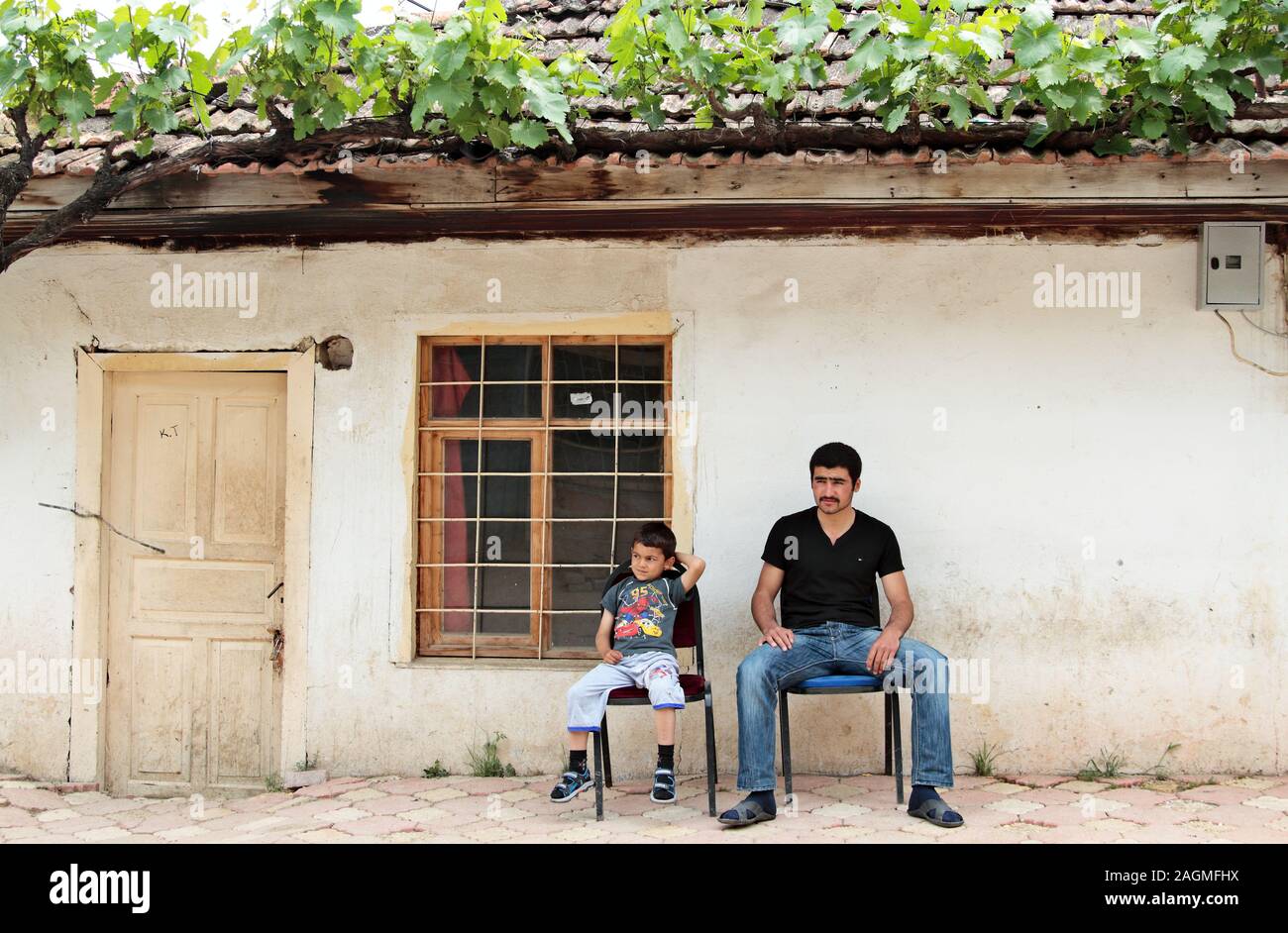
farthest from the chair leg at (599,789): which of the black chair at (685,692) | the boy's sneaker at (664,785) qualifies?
the boy's sneaker at (664,785)

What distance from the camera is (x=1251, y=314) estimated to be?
5.99m

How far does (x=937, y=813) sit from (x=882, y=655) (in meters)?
0.69

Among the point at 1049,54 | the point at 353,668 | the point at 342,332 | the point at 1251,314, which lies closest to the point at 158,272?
the point at 342,332

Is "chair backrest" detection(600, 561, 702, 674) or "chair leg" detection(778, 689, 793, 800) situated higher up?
"chair backrest" detection(600, 561, 702, 674)

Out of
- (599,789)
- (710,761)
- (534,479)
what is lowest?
(599,789)

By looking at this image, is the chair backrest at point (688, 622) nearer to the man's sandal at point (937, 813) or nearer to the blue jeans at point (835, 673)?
the blue jeans at point (835, 673)

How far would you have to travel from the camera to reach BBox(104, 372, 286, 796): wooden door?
257 inches

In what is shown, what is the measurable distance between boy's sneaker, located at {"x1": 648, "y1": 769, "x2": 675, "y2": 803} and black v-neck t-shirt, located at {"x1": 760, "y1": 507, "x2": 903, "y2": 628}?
87cm

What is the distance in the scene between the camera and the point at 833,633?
559 cm

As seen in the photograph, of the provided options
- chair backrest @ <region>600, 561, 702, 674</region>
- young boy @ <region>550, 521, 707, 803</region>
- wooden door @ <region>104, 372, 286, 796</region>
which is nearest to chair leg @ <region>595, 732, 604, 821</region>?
young boy @ <region>550, 521, 707, 803</region>

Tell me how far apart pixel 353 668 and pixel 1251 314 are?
185 inches

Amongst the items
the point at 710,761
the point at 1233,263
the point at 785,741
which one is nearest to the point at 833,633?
the point at 785,741

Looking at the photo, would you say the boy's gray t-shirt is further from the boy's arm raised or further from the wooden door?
the wooden door

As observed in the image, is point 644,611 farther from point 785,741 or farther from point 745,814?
point 745,814
